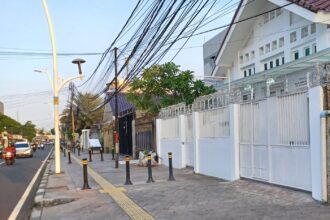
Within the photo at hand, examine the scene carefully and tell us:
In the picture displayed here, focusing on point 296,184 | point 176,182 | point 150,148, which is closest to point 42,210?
point 176,182

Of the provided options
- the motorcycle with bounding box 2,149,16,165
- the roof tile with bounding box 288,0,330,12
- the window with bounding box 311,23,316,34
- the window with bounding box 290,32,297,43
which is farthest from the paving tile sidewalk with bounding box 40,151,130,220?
the motorcycle with bounding box 2,149,16,165

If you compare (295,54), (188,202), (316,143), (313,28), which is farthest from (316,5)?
(188,202)

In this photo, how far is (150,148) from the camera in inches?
1109

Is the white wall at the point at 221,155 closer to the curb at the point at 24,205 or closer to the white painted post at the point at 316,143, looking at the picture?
the white painted post at the point at 316,143

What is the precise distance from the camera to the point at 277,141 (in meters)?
12.0

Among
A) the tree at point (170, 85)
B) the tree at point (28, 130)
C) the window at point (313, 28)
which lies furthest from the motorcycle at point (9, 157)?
the tree at point (28, 130)

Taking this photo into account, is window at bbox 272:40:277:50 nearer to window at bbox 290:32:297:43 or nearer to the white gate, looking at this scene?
window at bbox 290:32:297:43

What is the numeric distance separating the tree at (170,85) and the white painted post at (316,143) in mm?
16018

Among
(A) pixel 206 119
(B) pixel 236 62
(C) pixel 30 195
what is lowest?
(C) pixel 30 195

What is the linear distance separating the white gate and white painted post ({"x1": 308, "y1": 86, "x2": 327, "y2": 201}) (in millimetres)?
527

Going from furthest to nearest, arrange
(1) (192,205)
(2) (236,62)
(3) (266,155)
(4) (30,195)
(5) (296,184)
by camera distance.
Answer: (2) (236,62), (4) (30,195), (3) (266,155), (5) (296,184), (1) (192,205)

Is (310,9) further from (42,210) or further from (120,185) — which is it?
(42,210)

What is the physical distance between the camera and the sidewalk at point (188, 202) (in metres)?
9.16

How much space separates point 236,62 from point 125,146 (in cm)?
1607
